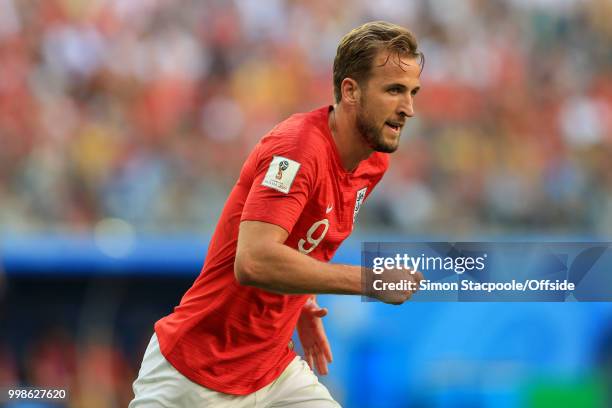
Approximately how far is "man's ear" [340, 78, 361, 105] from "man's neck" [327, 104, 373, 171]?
4 centimetres

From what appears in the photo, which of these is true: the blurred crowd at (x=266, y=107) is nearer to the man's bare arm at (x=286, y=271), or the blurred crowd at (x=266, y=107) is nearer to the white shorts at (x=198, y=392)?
the white shorts at (x=198, y=392)

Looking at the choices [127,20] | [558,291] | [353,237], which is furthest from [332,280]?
[127,20]

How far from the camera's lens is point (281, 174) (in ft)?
11.5

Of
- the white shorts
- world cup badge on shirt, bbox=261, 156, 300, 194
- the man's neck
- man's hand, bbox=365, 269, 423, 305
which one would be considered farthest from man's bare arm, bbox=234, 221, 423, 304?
the white shorts

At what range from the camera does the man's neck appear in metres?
3.87

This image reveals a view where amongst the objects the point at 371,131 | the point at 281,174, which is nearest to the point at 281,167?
the point at 281,174

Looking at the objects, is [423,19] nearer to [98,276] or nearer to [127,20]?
[127,20]

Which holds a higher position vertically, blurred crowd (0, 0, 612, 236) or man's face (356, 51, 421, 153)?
blurred crowd (0, 0, 612, 236)

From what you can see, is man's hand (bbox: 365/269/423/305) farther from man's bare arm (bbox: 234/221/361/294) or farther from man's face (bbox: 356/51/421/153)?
man's face (bbox: 356/51/421/153)

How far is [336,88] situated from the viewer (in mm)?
3975

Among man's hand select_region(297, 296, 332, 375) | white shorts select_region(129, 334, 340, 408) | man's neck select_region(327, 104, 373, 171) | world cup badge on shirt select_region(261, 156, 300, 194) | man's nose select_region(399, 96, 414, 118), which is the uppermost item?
man's nose select_region(399, 96, 414, 118)

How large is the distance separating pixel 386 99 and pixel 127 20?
9.01 meters

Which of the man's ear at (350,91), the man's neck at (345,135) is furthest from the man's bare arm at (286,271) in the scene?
the man's ear at (350,91)

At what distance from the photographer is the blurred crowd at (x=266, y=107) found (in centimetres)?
1004
